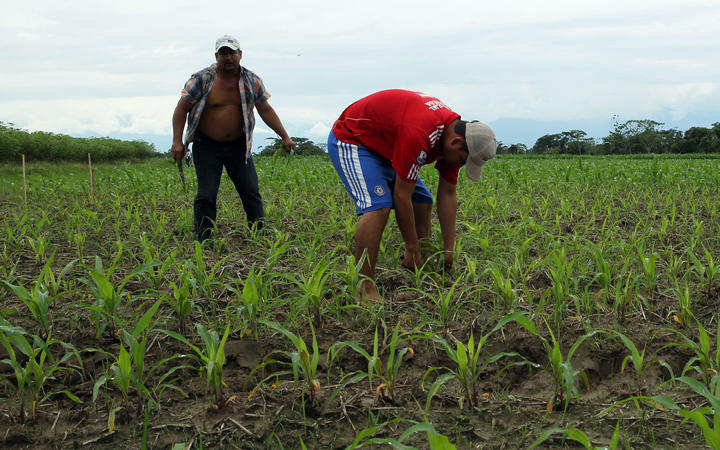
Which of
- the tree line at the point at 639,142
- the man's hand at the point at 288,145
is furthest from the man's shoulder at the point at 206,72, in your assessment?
the tree line at the point at 639,142

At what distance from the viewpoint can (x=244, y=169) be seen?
4391 millimetres

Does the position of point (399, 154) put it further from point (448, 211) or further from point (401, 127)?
point (448, 211)

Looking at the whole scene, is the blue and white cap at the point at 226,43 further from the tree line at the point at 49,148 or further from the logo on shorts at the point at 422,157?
the tree line at the point at 49,148

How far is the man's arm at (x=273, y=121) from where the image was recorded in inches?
175

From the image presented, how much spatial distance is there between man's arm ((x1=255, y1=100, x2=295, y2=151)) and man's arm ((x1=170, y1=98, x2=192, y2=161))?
604mm

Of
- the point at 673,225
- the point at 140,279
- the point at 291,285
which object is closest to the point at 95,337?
the point at 140,279

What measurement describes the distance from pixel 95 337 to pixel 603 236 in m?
3.66

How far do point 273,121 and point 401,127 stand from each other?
2061 millimetres

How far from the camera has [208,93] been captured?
4.05 m

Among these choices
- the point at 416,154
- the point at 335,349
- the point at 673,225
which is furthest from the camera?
the point at 673,225

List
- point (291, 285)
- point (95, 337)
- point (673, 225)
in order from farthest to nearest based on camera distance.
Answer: point (673, 225), point (291, 285), point (95, 337)

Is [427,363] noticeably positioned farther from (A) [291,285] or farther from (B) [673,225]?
(B) [673,225]

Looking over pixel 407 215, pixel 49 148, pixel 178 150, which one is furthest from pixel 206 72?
pixel 49 148

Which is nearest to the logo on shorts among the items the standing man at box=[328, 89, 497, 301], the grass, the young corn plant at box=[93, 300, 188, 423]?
the standing man at box=[328, 89, 497, 301]
